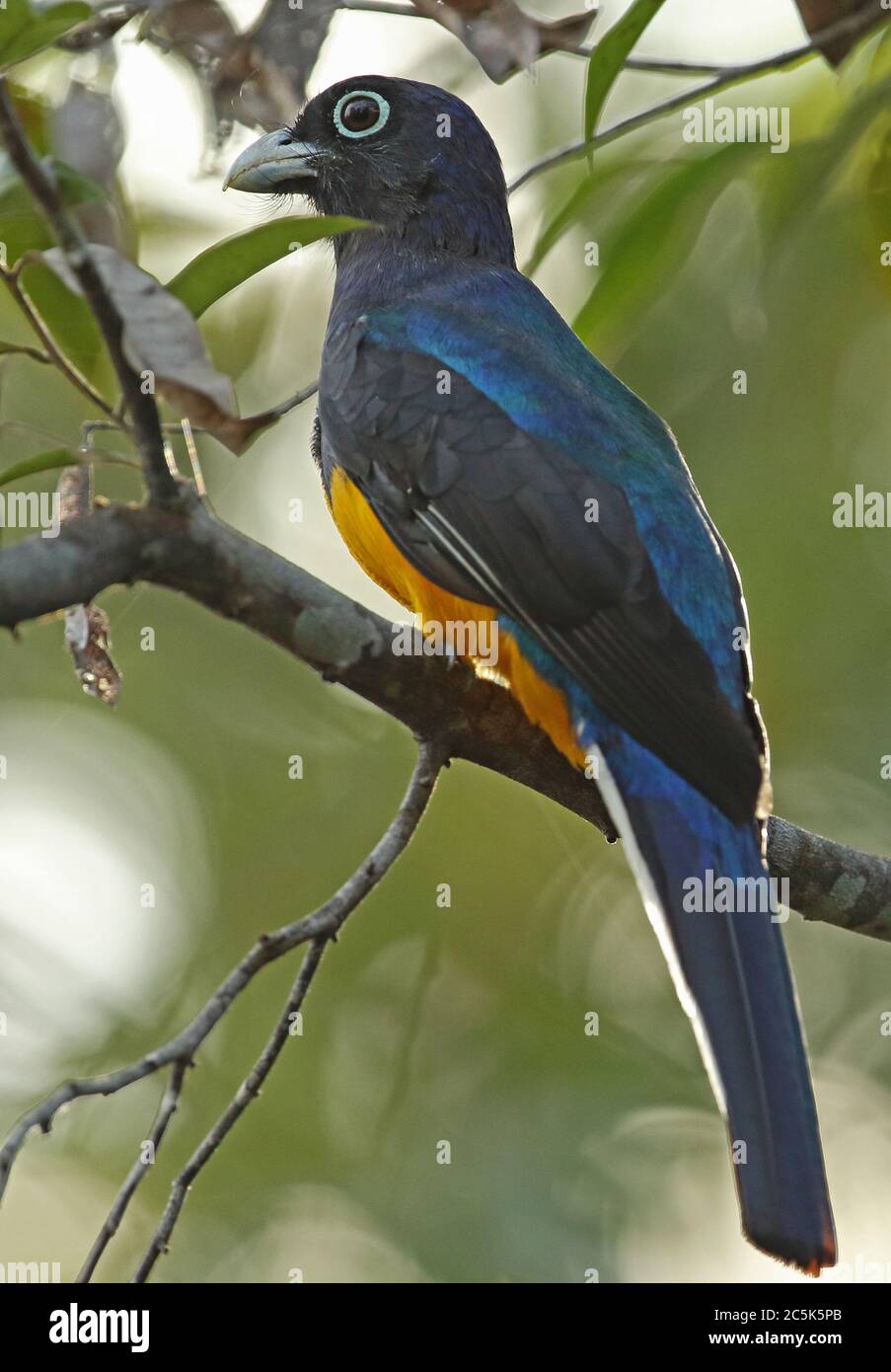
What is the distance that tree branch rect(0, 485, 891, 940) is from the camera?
2.87 metres

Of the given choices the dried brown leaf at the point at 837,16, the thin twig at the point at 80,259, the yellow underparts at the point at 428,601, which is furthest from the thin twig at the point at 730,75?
the thin twig at the point at 80,259

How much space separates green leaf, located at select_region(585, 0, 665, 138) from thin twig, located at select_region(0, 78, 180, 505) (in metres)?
1.80

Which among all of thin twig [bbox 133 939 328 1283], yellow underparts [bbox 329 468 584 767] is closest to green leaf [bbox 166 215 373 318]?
yellow underparts [bbox 329 468 584 767]

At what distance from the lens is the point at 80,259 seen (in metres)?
2.54

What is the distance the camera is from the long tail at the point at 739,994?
3.43 m

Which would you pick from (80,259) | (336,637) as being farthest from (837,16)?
(80,259)

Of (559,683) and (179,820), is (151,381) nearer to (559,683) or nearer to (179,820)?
(559,683)

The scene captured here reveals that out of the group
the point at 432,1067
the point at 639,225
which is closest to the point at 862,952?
the point at 432,1067

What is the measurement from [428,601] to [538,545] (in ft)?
1.34

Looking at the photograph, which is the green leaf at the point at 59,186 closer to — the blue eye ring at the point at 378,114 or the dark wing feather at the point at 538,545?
the dark wing feather at the point at 538,545

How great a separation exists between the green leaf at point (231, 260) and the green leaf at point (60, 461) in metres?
0.44

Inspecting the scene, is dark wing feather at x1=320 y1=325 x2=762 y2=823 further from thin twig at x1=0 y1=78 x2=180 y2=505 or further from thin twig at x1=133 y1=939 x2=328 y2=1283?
thin twig at x1=0 y1=78 x2=180 y2=505

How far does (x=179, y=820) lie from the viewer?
856 centimetres

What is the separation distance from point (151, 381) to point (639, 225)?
2.18 m
